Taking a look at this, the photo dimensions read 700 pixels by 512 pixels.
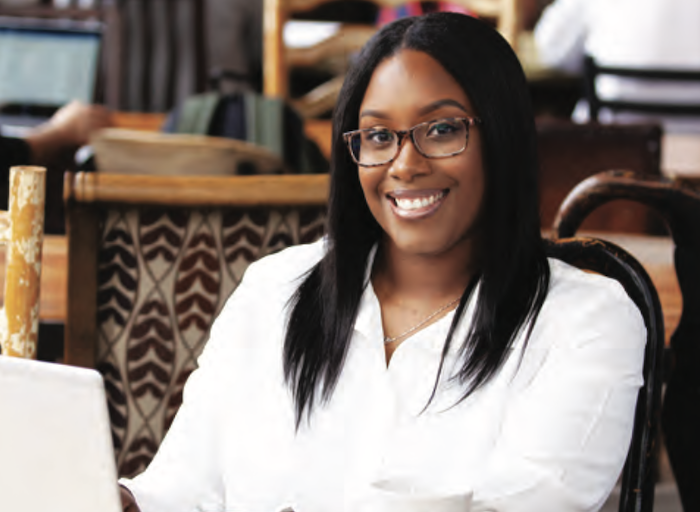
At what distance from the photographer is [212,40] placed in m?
4.75

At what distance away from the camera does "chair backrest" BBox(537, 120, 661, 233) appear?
7.62 ft

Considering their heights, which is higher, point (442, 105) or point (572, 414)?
point (442, 105)

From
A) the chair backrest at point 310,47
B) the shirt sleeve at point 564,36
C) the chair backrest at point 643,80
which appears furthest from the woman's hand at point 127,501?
the shirt sleeve at point 564,36

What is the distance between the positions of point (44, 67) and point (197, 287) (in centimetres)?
187

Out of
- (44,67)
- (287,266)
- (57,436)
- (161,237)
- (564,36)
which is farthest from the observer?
(564,36)

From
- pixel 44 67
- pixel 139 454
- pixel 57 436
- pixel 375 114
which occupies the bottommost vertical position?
pixel 139 454

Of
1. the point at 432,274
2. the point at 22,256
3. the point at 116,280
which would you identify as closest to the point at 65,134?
the point at 116,280

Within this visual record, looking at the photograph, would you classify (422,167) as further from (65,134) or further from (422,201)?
(65,134)

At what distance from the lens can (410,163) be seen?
1094 millimetres

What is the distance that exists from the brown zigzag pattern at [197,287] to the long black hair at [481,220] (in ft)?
1.05

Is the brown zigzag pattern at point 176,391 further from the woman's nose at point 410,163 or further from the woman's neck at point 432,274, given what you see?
the woman's nose at point 410,163

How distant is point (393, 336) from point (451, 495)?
52 cm

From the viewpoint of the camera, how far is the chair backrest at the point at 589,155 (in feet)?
7.62

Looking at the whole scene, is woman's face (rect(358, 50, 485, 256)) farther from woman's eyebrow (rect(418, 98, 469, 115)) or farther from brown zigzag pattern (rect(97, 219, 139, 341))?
brown zigzag pattern (rect(97, 219, 139, 341))
